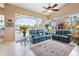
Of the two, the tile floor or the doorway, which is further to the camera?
the doorway

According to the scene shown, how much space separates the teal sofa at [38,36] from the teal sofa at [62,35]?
0.56 feet

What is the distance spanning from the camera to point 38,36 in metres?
2.78

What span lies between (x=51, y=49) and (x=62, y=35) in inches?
17.2

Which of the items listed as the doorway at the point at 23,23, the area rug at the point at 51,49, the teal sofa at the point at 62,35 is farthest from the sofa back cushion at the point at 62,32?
the doorway at the point at 23,23

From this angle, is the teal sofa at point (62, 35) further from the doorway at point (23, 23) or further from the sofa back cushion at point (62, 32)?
the doorway at point (23, 23)

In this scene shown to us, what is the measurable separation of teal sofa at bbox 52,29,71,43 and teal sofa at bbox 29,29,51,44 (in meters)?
0.17

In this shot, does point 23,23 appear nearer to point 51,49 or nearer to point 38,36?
point 38,36

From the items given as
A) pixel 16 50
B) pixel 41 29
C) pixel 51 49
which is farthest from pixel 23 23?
pixel 51 49

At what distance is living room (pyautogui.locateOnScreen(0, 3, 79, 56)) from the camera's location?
262 centimetres

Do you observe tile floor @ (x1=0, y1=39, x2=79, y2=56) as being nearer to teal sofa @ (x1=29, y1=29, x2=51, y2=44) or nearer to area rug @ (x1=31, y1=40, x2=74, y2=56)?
area rug @ (x1=31, y1=40, x2=74, y2=56)

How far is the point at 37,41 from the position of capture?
9.08ft

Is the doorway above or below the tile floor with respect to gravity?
above

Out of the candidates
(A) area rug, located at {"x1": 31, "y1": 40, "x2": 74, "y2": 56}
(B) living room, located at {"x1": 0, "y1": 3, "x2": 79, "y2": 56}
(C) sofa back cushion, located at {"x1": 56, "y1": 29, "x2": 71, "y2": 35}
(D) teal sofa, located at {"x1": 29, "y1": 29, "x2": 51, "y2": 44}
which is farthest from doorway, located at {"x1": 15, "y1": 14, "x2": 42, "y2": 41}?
(C) sofa back cushion, located at {"x1": 56, "y1": 29, "x2": 71, "y2": 35}

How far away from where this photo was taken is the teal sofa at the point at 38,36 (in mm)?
2754
